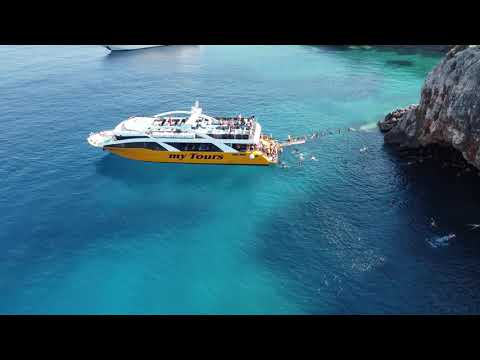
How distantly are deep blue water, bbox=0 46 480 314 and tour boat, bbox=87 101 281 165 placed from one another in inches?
70.0

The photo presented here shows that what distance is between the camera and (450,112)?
52.5 metres

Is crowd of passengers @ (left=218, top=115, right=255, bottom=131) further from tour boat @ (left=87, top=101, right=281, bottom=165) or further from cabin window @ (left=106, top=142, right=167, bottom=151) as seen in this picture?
cabin window @ (left=106, top=142, right=167, bottom=151)

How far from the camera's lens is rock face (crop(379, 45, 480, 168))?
49.8m

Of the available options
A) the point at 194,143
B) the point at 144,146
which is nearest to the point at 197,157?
the point at 194,143

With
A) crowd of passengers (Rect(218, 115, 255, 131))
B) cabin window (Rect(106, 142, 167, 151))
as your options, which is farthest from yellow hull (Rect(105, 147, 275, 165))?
crowd of passengers (Rect(218, 115, 255, 131))

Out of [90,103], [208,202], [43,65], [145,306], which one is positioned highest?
[43,65]

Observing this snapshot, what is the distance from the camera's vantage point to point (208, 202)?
167 ft

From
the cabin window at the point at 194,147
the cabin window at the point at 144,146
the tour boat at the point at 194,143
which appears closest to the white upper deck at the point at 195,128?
the tour boat at the point at 194,143

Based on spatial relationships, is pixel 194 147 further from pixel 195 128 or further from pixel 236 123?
pixel 236 123

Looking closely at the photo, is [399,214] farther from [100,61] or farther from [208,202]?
[100,61]

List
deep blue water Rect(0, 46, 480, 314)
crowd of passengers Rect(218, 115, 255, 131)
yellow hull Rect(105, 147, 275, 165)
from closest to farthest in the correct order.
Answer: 1. deep blue water Rect(0, 46, 480, 314)
2. yellow hull Rect(105, 147, 275, 165)
3. crowd of passengers Rect(218, 115, 255, 131)

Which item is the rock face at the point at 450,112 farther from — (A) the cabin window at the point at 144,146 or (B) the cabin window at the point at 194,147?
(A) the cabin window at the point at 144,146
